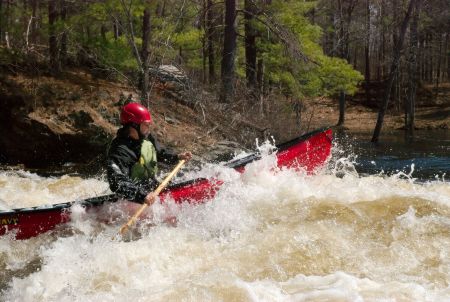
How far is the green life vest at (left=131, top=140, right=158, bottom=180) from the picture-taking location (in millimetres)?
6062

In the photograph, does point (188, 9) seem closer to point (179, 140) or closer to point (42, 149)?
point (179, 140)

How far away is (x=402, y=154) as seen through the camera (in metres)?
15.3

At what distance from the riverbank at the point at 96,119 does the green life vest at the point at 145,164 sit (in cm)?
628

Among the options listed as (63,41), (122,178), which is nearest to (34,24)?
(63,41)

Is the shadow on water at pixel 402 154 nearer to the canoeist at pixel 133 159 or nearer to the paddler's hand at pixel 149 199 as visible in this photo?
the canoeist at pixel 133 159

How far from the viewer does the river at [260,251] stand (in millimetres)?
4355

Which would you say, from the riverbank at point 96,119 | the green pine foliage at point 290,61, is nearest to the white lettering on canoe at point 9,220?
the riverbank at point 96,119

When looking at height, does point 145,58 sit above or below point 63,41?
below

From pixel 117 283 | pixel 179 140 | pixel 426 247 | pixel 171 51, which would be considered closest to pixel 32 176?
pixel 179 140

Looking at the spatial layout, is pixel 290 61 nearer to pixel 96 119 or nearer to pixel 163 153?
pixel 96 119

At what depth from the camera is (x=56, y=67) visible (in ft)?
47.5

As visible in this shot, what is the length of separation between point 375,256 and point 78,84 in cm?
1107

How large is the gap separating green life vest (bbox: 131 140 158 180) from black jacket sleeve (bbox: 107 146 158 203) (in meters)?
0.17

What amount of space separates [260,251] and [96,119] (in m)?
8.58
